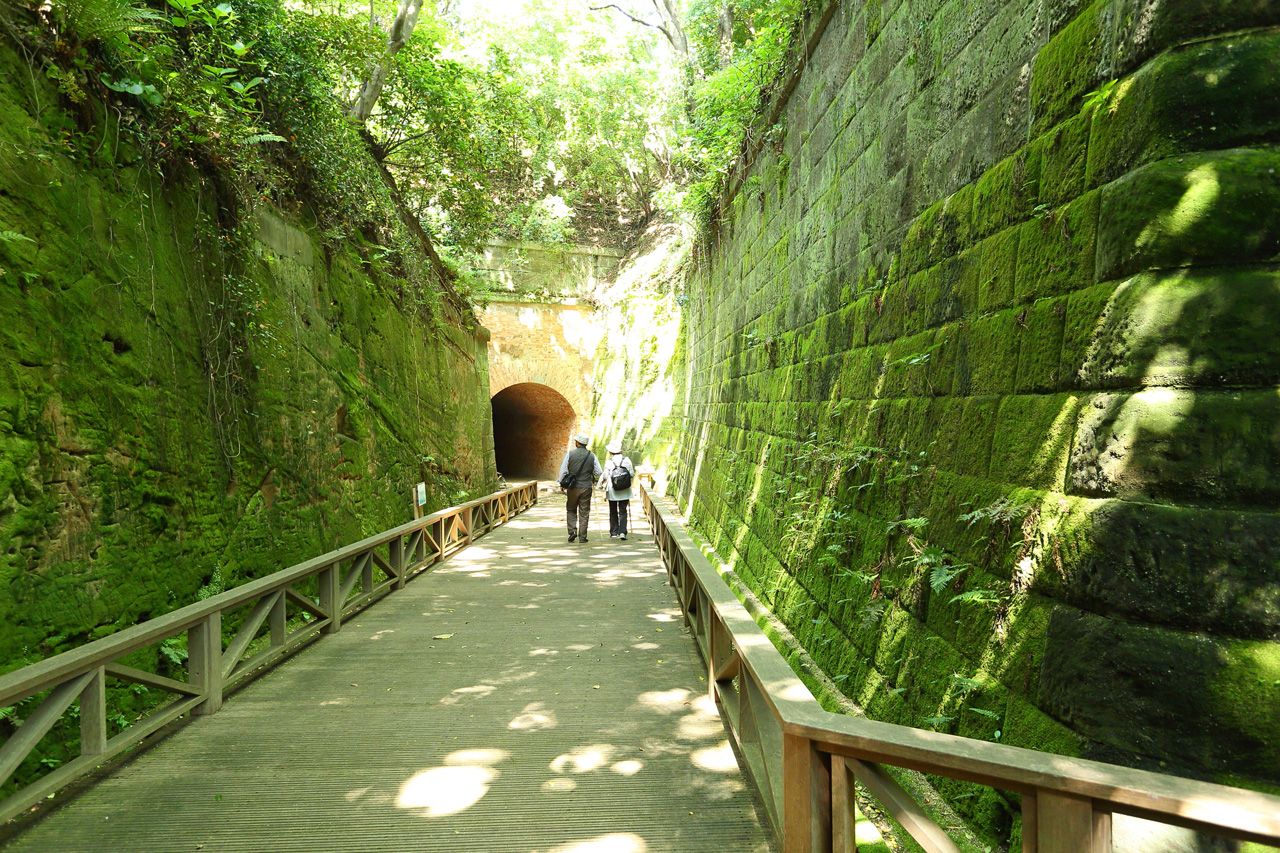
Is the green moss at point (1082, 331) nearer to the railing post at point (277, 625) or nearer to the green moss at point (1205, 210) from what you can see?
the green moss at point (1205, 210)

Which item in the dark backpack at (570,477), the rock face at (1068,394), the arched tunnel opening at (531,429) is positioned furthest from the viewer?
the arched tunnel opening at (531,429)

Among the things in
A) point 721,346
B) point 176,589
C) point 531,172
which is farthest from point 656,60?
point 176,589

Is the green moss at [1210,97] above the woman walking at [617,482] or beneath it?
above

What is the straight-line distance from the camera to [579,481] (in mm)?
9273

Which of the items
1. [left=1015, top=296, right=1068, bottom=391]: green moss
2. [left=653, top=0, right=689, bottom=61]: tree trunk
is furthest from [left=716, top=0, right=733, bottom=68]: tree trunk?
[left=1015, top=296, right=1068, bottom=391]: green moss

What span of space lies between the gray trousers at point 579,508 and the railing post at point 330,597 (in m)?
4.37

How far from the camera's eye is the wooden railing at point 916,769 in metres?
1.19

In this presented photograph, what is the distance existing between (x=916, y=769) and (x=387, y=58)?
355 inches

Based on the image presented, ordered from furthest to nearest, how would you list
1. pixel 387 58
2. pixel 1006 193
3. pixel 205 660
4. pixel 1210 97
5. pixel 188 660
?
pixel 387 58 → pixel 188 660 → pixel 205 660 → pixel 1006 193 → pixel 1210 97

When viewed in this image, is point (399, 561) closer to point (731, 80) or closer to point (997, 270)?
point (997, 270)

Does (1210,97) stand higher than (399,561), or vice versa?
(1210,97)

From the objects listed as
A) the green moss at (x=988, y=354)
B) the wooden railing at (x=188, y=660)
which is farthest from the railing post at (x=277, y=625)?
the green moss at (x=988, y=354)

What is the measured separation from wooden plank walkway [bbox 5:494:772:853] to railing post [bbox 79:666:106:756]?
6.9 inches

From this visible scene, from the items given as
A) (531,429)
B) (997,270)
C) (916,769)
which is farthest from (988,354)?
(531,429)
